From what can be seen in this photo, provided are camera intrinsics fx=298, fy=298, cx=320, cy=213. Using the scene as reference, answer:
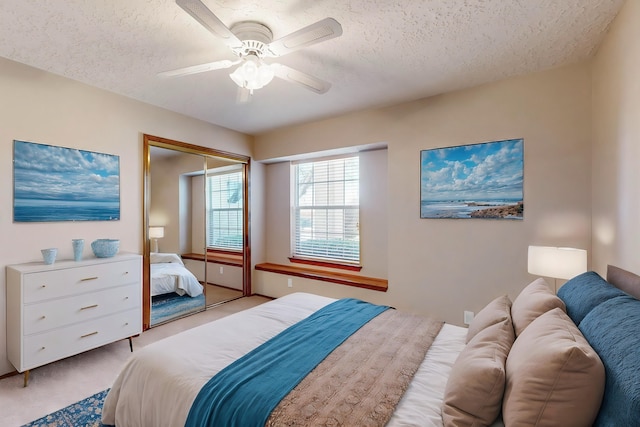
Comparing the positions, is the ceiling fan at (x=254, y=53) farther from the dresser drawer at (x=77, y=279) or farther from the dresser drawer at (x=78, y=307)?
the dresser drawer at (x=78, y=307)

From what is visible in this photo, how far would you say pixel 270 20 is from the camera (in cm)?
191

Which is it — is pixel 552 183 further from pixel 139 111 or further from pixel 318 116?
pixel 139 111

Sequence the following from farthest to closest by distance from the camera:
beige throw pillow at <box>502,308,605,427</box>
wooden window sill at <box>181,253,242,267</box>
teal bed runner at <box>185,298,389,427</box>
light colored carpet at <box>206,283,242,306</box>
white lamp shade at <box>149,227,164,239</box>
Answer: light colored carpet at <box>206,283,242,306</box>
wooden window sill at <box>181,253,242,267</box>
white lamp shade at <box>149,227,164,239</box>
teal bed runner at <box>185,298,389,427</box>
beige throw pillow at <box>502,308,605,427</box>

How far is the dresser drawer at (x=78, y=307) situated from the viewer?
2.28 metres

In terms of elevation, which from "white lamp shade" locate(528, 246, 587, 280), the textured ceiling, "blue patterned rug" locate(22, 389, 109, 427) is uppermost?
the textured ceiling

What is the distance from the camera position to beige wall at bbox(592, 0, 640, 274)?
1.67m

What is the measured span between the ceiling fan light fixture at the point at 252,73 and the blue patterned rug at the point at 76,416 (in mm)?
2360

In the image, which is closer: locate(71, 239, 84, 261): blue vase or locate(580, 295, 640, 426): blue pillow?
locate(580, 295, 640, 426): blue pillow

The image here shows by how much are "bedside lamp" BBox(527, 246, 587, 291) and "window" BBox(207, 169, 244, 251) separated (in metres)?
3.61

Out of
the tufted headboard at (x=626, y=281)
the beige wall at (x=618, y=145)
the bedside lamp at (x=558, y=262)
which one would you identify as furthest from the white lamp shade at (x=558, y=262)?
the tufted headboard at (x=626, y=281)

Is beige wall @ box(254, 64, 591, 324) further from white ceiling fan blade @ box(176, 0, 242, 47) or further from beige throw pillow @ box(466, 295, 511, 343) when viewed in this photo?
white ceiling fan blade @ box(176, 0, 242, 47)

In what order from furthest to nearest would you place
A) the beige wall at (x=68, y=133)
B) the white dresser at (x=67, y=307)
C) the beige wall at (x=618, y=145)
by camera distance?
1. the beige wall at (x=68, y=133)
2. the white dresser at (x=67, y=307)
3. the beige wall at (x=618, y=145)

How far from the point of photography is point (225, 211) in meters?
4.32

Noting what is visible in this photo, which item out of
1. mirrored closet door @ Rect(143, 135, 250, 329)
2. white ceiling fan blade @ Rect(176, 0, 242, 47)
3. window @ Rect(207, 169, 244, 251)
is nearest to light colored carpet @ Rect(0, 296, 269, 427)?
mirrored closet door @ Rect(143, 135, 250, 329)
